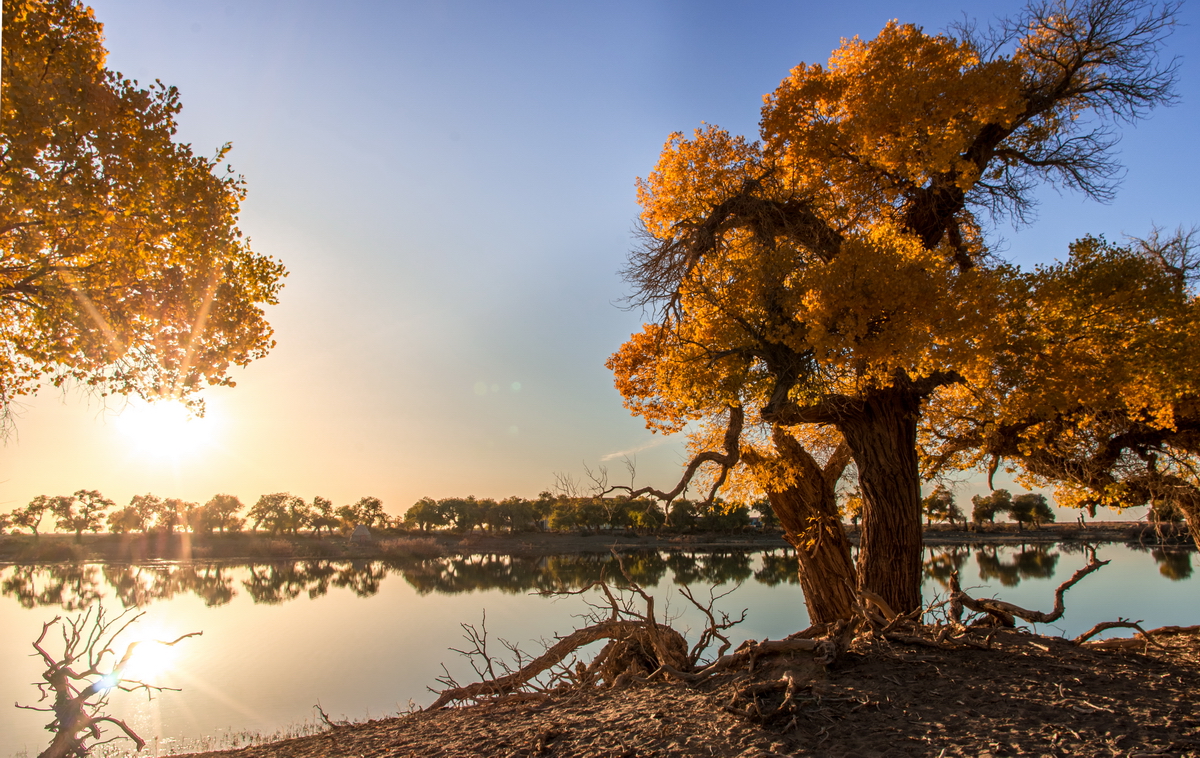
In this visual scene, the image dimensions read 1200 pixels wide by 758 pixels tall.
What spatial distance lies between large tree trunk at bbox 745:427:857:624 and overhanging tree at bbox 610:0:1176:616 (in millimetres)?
167

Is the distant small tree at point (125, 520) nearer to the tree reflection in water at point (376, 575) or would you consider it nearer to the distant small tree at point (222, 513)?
the distant small tree at point (222, 513)

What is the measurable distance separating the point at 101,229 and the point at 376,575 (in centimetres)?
4249

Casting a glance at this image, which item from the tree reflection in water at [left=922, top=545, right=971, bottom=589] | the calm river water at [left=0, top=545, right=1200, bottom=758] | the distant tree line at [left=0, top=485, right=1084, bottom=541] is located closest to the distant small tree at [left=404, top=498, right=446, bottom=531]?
the distant tree line at [left=0, top=485, right=1084, bottom=541]

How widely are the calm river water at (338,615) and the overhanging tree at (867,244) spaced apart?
2.41 m

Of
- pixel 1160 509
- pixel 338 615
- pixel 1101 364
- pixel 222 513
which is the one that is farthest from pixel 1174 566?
pixel 222 513

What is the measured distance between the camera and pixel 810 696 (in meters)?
3.92

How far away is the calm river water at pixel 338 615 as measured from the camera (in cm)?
1296

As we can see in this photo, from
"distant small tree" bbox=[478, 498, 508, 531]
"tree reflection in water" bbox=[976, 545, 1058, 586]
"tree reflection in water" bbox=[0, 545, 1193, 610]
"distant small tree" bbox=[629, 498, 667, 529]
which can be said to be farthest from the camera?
"distant small tree" bbox=[478, 498, 508, 531]

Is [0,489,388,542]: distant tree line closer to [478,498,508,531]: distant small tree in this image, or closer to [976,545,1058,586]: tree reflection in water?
[478,498,508,531]: distant small tree

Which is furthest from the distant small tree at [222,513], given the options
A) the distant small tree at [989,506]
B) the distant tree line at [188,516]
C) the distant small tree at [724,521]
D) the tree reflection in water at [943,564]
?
the distant small tree at [989,506]

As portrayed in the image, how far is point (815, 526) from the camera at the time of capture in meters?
9.40

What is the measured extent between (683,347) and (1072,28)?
6.90 metres

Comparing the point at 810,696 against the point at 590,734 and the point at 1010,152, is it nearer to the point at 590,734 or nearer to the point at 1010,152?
the point at 590,734

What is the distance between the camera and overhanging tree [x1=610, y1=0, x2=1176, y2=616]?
6409 mm
